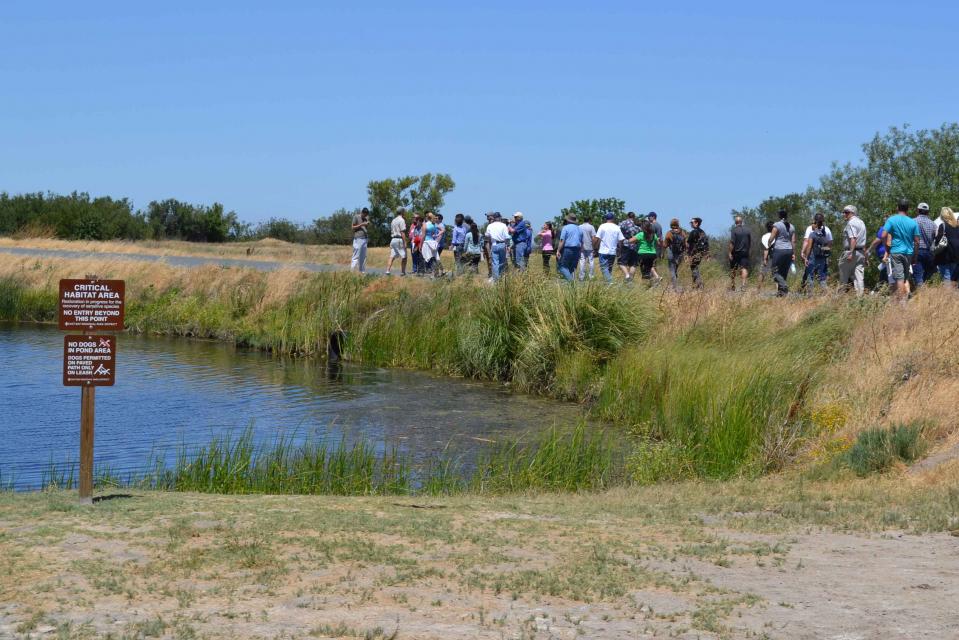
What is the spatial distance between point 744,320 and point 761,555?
475 inches

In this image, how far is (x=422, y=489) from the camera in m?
12.4

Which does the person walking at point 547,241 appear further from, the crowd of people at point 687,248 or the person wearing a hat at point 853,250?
the person wearing a hat at point 853,250

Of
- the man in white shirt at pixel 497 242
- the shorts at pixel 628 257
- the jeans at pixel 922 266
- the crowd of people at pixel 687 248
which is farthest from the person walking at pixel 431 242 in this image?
the jeans at pixel 922 266

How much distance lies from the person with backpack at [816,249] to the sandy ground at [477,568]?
13192 millimetres

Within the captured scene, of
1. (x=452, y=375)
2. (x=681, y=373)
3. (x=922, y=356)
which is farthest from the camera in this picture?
(x=452, y=375)

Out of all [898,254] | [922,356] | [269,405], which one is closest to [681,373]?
[922,356]

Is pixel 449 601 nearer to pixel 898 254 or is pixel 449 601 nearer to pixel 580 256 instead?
pixel 898 254

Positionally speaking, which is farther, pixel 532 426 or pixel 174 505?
pixel 532 426

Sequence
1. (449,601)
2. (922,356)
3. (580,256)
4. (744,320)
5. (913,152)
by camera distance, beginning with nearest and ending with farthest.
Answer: (449,601) → (922,356) → (744,320) → (580,256) → (913,152)

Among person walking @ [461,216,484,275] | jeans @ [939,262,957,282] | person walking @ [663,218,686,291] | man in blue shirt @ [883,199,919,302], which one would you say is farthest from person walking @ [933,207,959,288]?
person walking @ [461,216,484,275]

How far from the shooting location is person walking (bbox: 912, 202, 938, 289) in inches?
817

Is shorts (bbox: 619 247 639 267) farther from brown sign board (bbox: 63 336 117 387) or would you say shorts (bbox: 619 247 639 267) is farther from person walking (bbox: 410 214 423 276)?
brown sign board (bbox: 63 336 117 387)

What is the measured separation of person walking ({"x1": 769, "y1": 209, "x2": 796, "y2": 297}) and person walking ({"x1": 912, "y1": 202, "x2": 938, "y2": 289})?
102 inches

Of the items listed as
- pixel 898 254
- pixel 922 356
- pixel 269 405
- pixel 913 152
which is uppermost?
pixel 913 152
